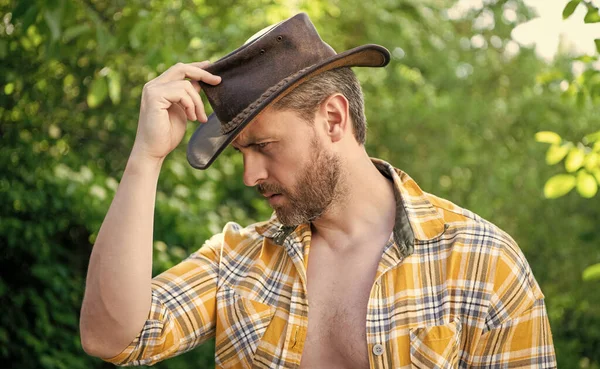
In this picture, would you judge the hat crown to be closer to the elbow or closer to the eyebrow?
the eyebrow

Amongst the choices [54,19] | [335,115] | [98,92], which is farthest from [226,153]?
[335,115]

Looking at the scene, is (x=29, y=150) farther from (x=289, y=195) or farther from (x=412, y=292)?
(x=412, y=292)

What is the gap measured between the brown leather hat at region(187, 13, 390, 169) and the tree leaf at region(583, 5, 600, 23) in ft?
2.79

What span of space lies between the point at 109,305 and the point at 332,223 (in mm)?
820

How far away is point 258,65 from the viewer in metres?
2.36

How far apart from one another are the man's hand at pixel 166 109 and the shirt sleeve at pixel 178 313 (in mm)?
424

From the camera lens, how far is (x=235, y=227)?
2732mm

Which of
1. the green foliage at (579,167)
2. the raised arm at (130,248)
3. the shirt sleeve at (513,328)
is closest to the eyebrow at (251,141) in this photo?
the raised arm at (130,248)

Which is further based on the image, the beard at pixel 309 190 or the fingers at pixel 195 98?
the beard at pixel 309 190

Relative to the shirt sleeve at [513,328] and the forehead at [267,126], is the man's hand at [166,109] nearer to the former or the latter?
the forehead at [267,126]

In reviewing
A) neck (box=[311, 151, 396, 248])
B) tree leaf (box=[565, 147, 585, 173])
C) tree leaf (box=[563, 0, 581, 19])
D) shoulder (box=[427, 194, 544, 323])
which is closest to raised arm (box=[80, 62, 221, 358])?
neck (box=[311, 151, 396, 248])

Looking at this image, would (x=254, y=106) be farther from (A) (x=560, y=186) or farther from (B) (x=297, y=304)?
(A) (x=560, y=186)

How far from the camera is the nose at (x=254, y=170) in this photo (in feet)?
7.96

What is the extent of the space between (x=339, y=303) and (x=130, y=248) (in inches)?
28.0
